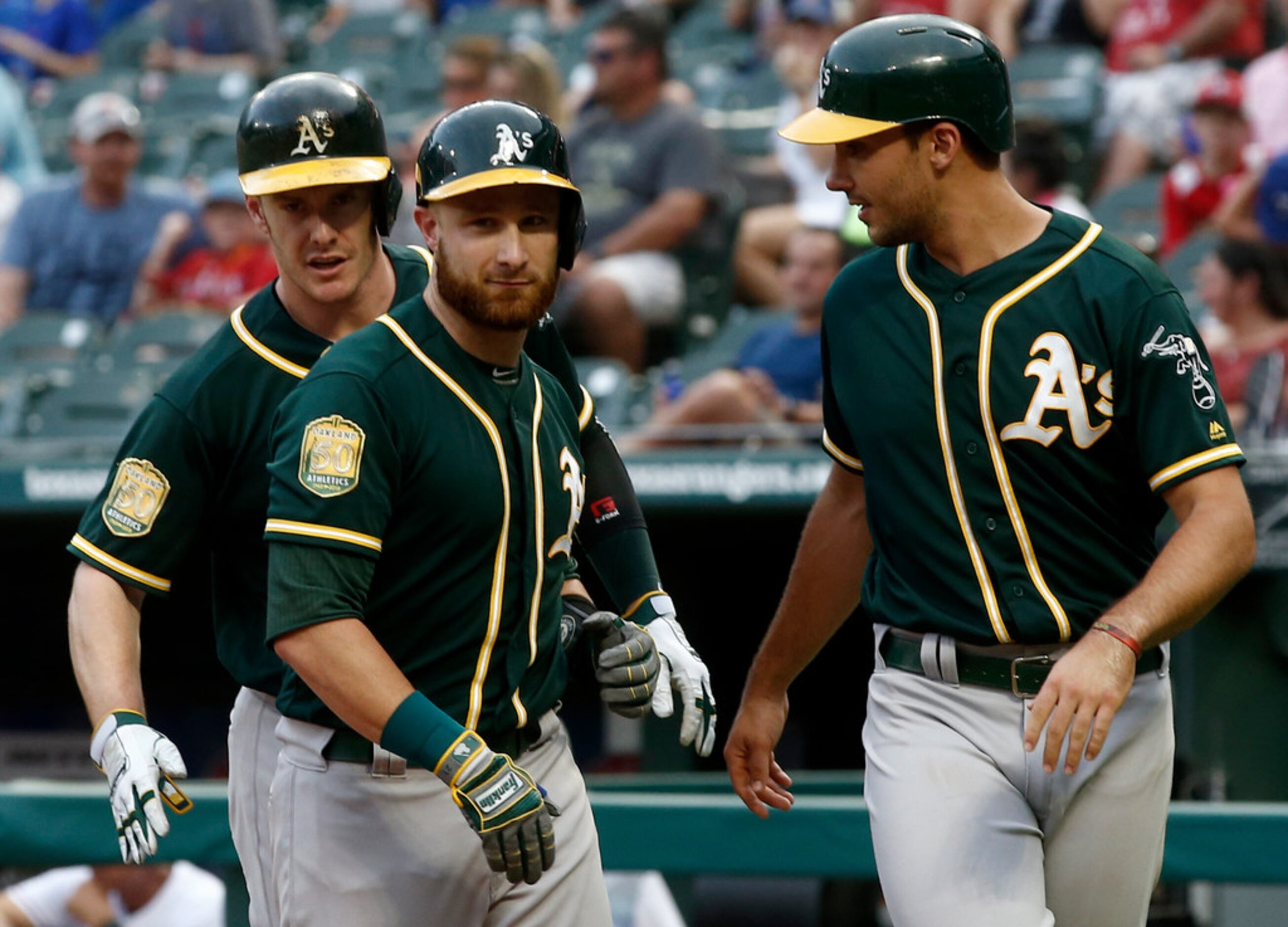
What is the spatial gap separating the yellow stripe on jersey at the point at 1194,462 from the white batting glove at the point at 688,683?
771mm

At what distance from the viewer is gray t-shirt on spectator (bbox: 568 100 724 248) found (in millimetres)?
6828

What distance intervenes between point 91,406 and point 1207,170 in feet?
13.8

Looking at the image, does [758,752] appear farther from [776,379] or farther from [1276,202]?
[1276,202]

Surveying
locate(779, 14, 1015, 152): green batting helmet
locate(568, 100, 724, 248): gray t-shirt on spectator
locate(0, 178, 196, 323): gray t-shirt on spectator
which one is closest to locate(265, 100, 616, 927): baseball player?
locate(779, 14, 1015, 152): green batting helmet

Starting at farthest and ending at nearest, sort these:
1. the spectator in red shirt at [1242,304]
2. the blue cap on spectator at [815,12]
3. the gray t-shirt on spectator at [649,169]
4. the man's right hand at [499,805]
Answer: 1. the blue cap on spectator at [815,12]
2. the gray t-shirt on spectator at [649,169]
3. the spectator in red shirt at [1242,304]
4. the man's right hand at [499,805]

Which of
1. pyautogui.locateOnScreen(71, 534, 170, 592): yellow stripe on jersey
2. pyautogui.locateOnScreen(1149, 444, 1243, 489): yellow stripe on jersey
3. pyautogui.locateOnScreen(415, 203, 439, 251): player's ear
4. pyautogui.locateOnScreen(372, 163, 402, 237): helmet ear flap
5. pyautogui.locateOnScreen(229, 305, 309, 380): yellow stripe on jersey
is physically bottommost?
pyautogui.locateOnScreen(71, 534, 170, 592): yellow stripe on jersey

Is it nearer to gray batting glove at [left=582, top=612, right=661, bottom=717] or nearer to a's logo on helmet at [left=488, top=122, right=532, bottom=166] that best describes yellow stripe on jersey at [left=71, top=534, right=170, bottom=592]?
gray batting glove at [left=582, top=612, right=661, bottom=717]

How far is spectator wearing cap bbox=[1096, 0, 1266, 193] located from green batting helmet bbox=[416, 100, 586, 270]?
16.6 feet

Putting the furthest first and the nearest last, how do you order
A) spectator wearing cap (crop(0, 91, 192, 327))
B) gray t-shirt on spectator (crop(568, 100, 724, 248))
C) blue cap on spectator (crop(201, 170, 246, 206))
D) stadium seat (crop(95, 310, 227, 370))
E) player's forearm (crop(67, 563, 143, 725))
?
spectator wearing cap (crop(0, 91, 192, 327)), blue cap on spectator (crop(201, 170, 246, 206)), stadium seat (crop(95, 310, 227, 370)), gray t-shirt on spectator (crop(568, 100, 724, 248)), player's forearm (crop(67, 563, 143, 725))

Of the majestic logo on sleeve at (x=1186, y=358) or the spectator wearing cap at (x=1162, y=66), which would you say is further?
the spectator wearing cap at (x=1162, y=66)

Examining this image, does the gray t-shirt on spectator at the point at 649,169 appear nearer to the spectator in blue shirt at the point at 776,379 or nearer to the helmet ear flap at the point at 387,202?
the spectator in blue shirt at the point at 776,379

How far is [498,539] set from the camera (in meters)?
2.61

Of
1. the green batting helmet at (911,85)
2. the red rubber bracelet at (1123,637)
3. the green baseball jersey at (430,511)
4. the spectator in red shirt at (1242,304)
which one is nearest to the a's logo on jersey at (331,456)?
the green baseball jersey at (430,511)

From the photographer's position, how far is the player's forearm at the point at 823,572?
3020 millimetres
